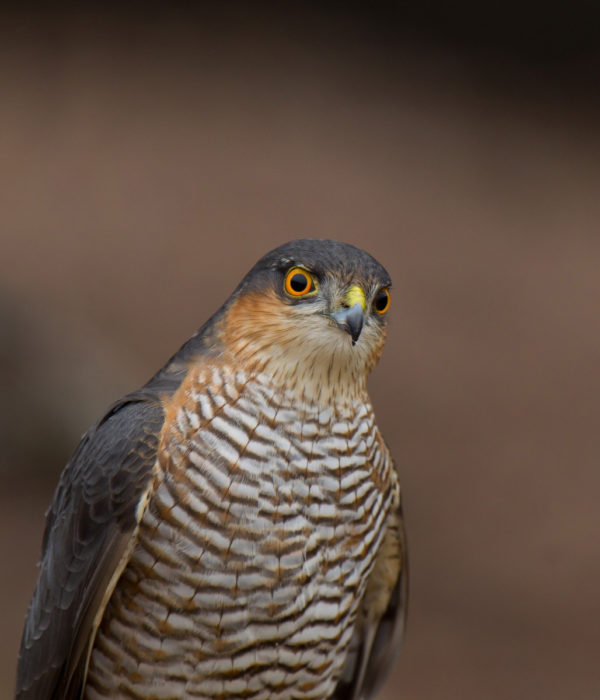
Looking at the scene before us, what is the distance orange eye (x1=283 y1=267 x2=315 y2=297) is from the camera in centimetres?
230

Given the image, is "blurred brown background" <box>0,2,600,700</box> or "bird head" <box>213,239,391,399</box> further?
"blurred brown background" <box>0,2,600,700</box>

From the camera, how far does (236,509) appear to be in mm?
2184

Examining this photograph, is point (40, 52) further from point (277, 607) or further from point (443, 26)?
point (277, 607)

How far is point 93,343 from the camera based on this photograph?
5.24 meters

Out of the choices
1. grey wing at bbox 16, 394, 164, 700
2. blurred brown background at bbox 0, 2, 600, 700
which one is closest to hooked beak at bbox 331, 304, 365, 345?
grey wing at bbox 16, 394, 164, 700

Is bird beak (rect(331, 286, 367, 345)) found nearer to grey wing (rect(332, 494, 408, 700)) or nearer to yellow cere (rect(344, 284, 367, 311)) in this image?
yellow cere (rect(344, 284, 367, 311))

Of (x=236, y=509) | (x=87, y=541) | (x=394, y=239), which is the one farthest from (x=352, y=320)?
(x=394, y=239)

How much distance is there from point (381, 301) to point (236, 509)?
24.8 inches

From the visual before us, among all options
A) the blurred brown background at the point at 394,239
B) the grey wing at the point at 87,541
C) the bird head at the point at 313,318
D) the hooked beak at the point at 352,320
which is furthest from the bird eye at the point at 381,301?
the blurred brown background at the point at 394,239

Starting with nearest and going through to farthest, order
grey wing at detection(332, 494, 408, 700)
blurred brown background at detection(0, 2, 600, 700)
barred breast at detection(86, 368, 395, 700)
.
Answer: barred breast at detection(86, 368, 395, 700) → grey wing at detection(332, 494, 408, 700) → blurred brown background at detection(0, 2, 600, 700)

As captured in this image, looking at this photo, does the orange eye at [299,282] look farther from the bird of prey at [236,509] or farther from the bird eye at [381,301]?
the bird eye at [381,301]

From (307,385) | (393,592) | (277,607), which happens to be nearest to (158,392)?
(307,385)

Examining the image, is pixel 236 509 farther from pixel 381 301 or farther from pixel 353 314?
pixel 381 301

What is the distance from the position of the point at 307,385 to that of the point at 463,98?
365 cm
